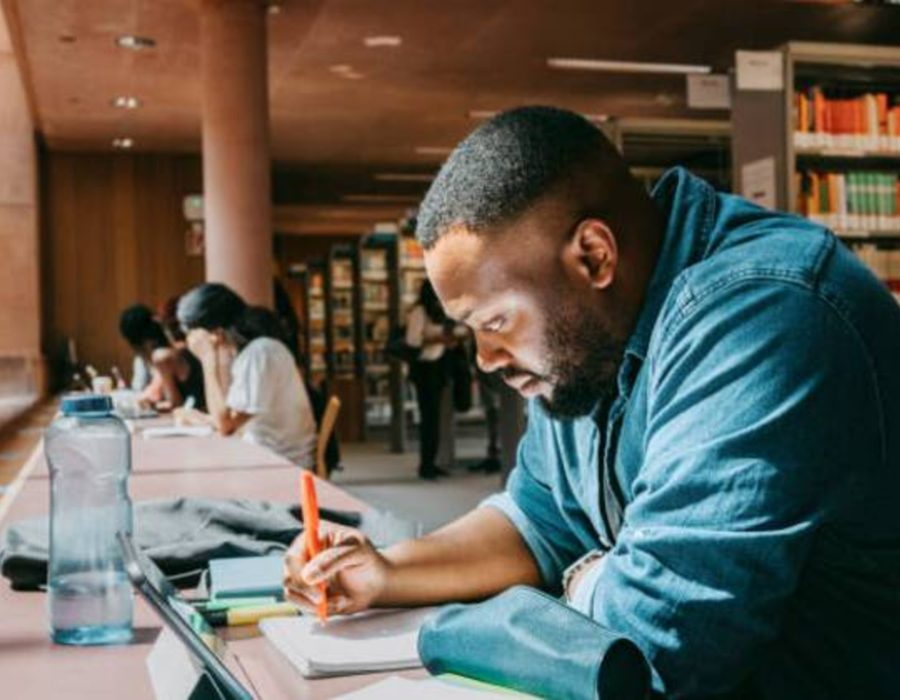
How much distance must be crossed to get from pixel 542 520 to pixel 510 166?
546 millimetres

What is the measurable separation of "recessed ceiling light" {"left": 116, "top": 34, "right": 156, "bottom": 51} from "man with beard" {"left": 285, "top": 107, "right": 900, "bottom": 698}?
7539 millimetres

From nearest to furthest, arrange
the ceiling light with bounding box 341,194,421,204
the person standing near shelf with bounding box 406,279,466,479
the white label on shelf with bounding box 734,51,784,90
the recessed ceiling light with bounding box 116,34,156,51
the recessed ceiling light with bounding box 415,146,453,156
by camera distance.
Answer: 1. the white label on shelf with bounding box 734,51,784,90
2. the recessed ceiling light with bounding box 116,34,156,51
3. the person standing near shelf with bounding box 406,279,466,479
4. the recessed ceiling light with bounding box 415,146,453,156
5. the ceiling light with bounding box 341,194,421,204

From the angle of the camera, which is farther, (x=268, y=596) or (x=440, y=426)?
(x=440, y=426)

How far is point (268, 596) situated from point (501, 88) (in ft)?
29.3

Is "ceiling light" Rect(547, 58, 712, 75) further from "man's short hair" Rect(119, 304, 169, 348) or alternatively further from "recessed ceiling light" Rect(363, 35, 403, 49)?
"man's short hair" Rect(119, 304, 169, 348)

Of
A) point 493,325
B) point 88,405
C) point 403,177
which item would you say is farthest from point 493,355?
point 403,177

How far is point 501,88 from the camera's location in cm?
995

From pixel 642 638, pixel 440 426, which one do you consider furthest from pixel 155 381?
pixel 642 638

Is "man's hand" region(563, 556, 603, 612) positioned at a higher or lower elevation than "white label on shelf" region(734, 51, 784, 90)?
lower

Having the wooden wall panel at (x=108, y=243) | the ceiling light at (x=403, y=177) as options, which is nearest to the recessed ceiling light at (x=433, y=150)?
the ceiling light at (x=403, y=177)

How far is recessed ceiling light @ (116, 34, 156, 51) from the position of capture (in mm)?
8164

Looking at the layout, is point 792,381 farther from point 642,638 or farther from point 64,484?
point 64,484

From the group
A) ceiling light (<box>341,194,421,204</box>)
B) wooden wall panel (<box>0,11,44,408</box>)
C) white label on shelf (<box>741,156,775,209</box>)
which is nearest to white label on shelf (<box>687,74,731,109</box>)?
white label on shelf (<box>741,156,775,209</box>)

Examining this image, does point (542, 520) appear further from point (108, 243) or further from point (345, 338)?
point (108, 243)
